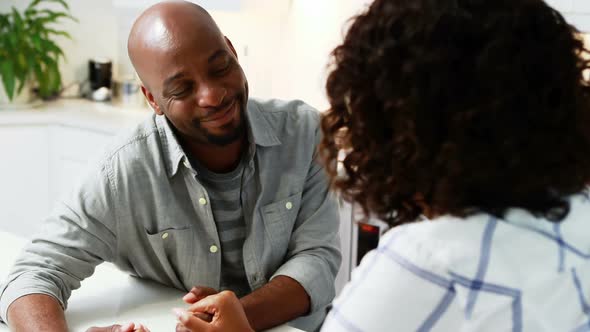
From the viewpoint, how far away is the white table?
129 centimetres

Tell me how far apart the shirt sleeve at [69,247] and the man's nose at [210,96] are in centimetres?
23

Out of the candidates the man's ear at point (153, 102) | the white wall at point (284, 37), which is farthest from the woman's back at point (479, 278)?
the white wall at point (284, 37)

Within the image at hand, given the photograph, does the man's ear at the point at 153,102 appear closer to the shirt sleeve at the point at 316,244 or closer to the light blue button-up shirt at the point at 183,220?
the light blue button-up shirt at the point at 183,220

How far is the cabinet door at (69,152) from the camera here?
2918 millimetres

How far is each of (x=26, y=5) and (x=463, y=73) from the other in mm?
2927

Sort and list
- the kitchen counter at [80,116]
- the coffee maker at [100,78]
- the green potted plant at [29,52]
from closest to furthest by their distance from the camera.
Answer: the kitchen counter at [80,116] → the green potted plant at [29,52] → the coffee maker at [100,78]

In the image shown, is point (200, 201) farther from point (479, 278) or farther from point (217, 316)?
point (479, 278)

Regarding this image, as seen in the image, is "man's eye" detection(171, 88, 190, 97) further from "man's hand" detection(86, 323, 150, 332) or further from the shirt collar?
"man's hand" detection(86, 323, 150, 332)

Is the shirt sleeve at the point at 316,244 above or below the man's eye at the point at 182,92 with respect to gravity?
below

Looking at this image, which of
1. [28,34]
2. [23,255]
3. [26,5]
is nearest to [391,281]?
[23,255]

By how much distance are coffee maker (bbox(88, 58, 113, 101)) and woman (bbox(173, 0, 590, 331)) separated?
2.57 metres

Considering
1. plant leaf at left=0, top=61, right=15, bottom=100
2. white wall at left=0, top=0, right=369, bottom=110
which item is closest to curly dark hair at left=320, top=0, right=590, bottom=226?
white wall at left=0, top=0, right=369, bottom=110

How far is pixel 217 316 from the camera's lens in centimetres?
121

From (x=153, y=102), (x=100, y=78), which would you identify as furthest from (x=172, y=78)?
(x=100, y=78)
